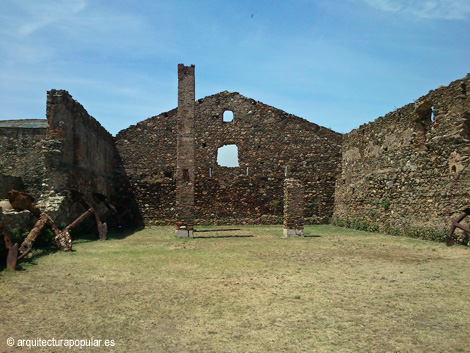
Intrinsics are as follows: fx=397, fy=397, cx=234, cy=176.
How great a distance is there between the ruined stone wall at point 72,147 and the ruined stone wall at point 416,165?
Answer: 11.3m

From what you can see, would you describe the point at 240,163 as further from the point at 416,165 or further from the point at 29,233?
the point at 29,233

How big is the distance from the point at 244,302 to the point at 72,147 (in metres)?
10.9

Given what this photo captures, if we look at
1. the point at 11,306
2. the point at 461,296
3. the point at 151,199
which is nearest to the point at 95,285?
the point at 11,306

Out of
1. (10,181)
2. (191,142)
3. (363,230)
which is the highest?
(191,142)

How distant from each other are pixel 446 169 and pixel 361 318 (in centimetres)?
875

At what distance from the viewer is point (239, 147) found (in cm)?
2053

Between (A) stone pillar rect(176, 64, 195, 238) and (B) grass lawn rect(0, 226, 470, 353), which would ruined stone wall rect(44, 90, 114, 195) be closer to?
(A) stone pillar rect(176, 64, 195, 238)

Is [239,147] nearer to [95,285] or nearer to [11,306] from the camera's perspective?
[95,285]

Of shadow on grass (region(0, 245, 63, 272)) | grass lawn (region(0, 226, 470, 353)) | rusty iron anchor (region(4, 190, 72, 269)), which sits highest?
rusty iron anchor (region(4, 190, 72, 269))

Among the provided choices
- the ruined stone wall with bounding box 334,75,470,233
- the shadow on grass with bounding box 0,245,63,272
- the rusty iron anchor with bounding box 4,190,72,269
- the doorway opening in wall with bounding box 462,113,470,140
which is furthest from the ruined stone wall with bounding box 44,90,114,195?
the doorway opening in wall with bounding box 462,113,470,140

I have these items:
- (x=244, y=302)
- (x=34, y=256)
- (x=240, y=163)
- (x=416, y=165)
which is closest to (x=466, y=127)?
(x=416, y=165)

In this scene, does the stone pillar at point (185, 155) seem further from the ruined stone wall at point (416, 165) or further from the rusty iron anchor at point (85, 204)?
the ruined stone wall at point (416, 165)

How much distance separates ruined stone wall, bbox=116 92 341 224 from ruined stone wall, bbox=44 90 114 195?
9.16 ft

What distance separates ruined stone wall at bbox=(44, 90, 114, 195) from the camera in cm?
1269
